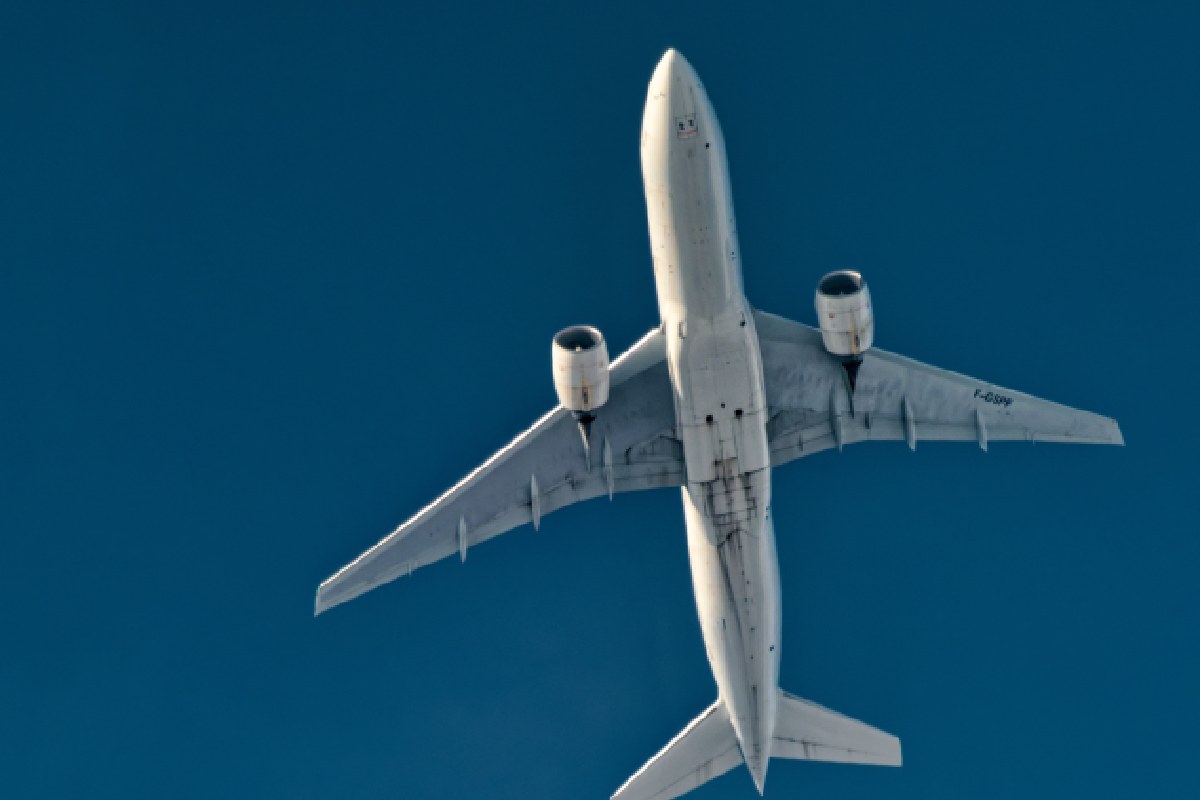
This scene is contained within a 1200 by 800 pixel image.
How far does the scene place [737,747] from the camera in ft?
156

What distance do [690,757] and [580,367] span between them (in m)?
11.8

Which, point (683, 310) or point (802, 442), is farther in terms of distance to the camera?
point (802, 442)

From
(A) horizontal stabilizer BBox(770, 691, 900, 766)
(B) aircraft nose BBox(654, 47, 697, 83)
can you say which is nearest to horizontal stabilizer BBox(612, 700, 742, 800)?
(A) horizontal stabilizer BBox(770, 691, 900, 766)

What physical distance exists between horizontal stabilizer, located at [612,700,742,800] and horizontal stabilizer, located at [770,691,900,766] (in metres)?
1.56

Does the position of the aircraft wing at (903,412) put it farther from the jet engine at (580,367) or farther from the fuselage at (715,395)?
the jet engine at (580,367)

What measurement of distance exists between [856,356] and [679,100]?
8.15 metres

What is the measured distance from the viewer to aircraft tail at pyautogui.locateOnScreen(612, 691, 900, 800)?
47531mm

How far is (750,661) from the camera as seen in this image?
45.4 meters

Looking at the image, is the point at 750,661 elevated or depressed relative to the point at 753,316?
depressed

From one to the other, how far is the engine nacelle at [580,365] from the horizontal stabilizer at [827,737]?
35.6ft

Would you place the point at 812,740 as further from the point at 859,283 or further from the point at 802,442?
the point at 859,283

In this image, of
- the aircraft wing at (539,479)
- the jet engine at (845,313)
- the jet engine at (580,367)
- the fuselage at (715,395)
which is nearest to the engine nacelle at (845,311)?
the jet engine at (845,313)

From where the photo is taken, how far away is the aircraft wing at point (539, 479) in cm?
4581

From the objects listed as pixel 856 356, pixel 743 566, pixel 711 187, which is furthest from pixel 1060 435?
pixel 711 187
